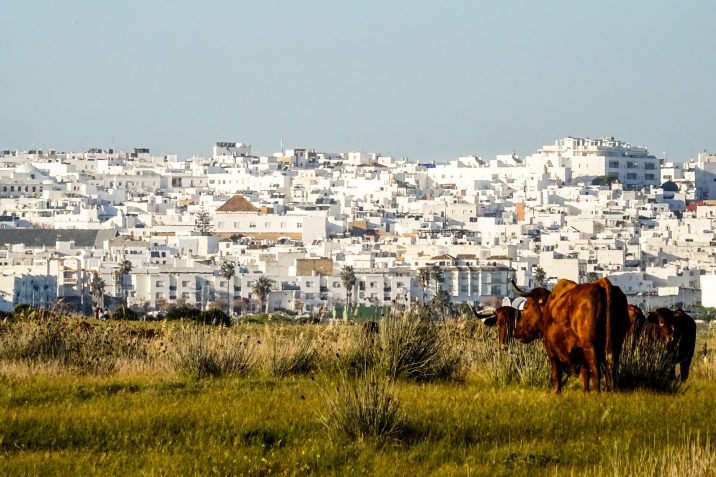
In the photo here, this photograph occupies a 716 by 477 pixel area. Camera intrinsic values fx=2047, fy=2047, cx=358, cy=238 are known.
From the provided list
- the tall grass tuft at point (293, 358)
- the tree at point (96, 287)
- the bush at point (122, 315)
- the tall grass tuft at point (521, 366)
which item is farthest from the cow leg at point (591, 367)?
the tree at point (96, 287)

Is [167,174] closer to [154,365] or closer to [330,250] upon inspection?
[330,250]

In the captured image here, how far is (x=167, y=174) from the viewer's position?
16125 cm

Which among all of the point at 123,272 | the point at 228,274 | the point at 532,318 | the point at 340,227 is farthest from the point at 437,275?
the point at 532,318

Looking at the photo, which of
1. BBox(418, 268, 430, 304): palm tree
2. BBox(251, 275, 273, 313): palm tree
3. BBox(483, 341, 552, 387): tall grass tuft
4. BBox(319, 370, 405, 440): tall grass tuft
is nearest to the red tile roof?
BBox(251, 275, 273, 313): palm tree

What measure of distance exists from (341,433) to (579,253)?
88554 millimetres

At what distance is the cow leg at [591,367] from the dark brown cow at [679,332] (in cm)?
150

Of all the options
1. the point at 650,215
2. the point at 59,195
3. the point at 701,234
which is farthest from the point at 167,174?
the point at 701,234

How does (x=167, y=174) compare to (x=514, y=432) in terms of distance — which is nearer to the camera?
(x=514, y=432)

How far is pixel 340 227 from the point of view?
387 ft

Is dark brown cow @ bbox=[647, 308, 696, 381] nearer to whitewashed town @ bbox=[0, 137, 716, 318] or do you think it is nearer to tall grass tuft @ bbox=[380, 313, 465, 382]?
tall grass tuft @ bbox=[380, 313, 465, 382]

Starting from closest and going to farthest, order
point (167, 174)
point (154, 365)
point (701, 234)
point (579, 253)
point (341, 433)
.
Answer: point (341, 433), point (154, 365), point (579, 253), point (701, 234), point (167, 174)

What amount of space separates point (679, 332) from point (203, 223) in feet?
347

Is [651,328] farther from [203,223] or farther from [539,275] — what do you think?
[203,223]

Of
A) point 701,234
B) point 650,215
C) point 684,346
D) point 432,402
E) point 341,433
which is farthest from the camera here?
point 650,215
